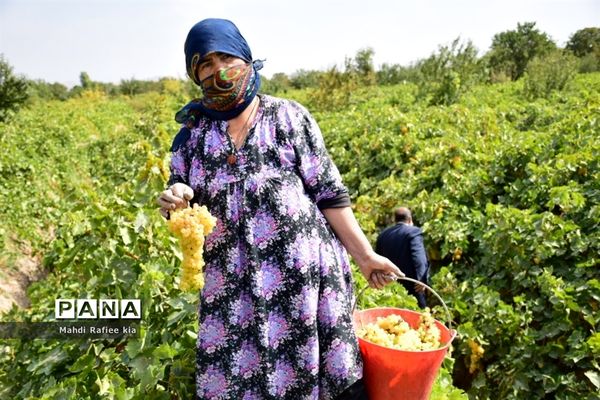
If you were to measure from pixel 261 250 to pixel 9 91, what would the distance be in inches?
773

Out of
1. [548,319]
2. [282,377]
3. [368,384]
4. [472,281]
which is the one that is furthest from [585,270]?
[282,377]

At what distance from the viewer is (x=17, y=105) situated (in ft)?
59.5

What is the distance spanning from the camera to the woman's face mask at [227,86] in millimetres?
1562

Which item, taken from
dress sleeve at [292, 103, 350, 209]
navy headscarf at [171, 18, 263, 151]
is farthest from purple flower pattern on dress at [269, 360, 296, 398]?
navy headscarf at [171, 18, 263, 151]

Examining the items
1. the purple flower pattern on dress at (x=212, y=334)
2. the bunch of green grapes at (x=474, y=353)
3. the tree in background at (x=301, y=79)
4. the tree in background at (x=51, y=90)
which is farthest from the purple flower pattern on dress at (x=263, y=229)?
the tree in background at (x=51, y=90)

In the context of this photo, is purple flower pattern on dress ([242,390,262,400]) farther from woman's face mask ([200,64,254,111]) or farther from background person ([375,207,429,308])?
background person ([375,207,429,308])

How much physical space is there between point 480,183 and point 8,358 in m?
4.19

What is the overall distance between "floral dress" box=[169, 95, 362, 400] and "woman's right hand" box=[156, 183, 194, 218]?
0.09m

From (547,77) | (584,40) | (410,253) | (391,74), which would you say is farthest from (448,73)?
(584,40)

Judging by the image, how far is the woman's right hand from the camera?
154 centimetres

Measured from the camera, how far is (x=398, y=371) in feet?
5.12

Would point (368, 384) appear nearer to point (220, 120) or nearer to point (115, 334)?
point (220, 120)

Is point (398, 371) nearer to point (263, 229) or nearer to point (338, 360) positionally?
point (338, 360)

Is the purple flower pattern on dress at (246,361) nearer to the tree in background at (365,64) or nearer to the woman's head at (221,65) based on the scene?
the woman's head at (221,65)
